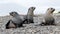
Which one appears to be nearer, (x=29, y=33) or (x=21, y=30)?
(x=29, y=33)

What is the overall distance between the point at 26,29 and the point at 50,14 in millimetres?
1449

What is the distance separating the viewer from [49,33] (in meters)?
7.84

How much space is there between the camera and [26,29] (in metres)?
8.73

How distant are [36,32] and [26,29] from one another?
2.17 ft

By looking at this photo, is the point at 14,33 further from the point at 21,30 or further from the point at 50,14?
the point at 50,14

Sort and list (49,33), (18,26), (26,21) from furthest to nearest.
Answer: (26,21), (18,26), (49,33)

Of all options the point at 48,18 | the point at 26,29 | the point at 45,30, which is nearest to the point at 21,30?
the point at 26,29

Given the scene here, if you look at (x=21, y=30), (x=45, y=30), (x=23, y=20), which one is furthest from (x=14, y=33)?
(x=23, y=20)

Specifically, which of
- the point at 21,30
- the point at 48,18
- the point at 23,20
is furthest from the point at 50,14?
the point at 21,30

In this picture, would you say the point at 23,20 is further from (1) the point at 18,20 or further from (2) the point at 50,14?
(2) the point at 50,14

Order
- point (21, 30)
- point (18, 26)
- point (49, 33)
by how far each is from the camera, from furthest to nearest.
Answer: point (18, 26) < point (21, 30) < point (49, 33)

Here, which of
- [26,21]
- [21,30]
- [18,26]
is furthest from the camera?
[26,21]

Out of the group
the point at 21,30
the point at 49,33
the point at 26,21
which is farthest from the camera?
the point at 26,21

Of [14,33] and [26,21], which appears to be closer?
[14,33]
